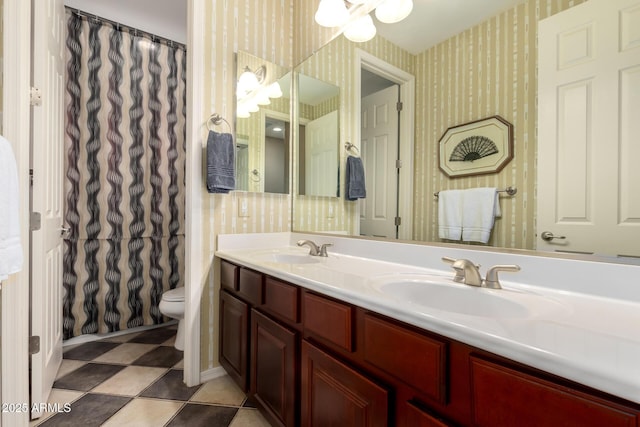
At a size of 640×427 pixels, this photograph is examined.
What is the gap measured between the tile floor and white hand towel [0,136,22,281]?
86 centimetres

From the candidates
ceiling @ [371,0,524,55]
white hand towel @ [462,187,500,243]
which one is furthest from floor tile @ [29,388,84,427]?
ceiling @ [371,0,524,55]

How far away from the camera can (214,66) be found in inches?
69.3

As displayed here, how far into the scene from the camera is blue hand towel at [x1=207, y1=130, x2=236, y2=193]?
165cm

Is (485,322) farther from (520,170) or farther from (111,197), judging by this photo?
(111,197)

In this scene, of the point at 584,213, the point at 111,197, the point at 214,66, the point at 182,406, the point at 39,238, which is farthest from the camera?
the point at 111,197

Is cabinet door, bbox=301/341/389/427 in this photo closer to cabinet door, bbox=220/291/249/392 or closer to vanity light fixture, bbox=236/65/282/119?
cabinet door, bbox=220/291/249/392

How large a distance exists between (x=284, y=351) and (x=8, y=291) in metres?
1.17

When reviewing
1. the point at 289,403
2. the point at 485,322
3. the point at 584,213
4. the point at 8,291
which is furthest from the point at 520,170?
the point at 8,291

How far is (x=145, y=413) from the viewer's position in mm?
1440

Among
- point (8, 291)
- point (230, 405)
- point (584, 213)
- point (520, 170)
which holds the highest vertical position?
point (520, 170)

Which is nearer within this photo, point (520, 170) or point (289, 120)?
point (520, 170)

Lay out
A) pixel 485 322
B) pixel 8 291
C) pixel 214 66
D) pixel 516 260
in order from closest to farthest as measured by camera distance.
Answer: pixel 485 322
pixel 516 260
pixel 8 291
pixel 214 66

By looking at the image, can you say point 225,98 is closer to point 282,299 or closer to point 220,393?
point 282,299

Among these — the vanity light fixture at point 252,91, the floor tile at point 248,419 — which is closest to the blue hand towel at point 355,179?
the vanity light fixture at point 252,91
